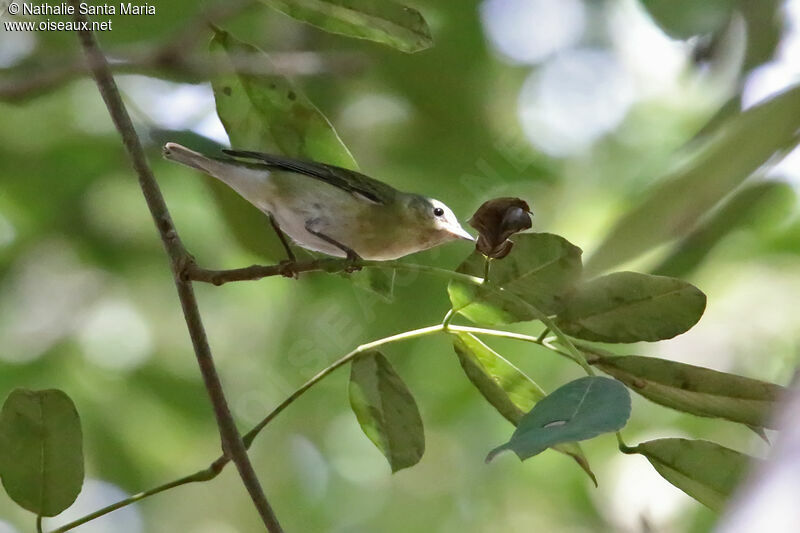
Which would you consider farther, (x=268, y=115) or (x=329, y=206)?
(x=329, y=206)

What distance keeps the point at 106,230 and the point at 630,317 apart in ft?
6.01

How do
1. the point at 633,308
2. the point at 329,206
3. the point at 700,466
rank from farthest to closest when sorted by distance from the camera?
the point at 329,206 < the point at 633,308 < the point at 700,466

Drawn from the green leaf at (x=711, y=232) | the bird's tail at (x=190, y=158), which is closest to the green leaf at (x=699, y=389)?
the green leaf at (x=711, y=232)

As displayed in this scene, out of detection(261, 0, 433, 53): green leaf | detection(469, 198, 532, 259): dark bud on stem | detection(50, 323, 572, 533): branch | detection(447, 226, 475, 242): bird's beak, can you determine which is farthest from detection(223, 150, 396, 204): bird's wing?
detection(469, 198, 532, 259): dark bud on stem

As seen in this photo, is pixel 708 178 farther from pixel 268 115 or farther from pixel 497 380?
pixel 268 115

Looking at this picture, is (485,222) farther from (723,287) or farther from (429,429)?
(723,287)

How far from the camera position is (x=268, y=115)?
157cm

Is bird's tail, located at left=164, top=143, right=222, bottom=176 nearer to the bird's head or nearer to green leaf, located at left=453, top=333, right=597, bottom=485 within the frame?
the bird's head

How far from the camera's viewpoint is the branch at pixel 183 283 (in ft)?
4.15

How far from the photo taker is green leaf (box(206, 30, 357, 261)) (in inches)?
60.7

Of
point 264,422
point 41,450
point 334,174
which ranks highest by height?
point 334,174

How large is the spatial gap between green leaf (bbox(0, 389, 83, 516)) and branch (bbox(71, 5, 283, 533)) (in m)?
0.19

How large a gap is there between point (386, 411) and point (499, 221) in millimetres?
349

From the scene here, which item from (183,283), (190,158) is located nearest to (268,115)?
(190,158)
